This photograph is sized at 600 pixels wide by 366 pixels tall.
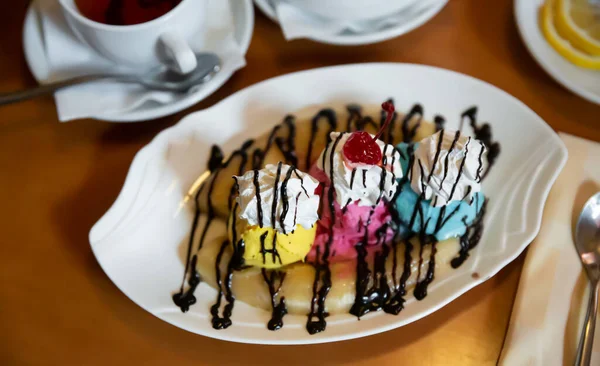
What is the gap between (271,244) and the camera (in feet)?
2.78

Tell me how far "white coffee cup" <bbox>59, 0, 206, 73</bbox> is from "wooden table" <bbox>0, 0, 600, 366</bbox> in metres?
0.16

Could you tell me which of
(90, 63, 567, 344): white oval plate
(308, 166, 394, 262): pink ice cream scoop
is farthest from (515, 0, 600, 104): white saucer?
(308, 166, 394, 262): pink ice cream scoop

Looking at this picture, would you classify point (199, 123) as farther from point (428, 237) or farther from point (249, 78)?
point (428, 237)

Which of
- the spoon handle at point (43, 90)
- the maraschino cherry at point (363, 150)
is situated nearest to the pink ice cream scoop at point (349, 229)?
the maraschino cherry at point (363, 150)

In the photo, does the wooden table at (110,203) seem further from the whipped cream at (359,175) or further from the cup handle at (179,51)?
the whipped cream at (359,175)

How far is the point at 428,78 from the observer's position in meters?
1.04

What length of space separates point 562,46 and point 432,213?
1.77 ft

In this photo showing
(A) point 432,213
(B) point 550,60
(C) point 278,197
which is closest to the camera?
(C) point 278,197

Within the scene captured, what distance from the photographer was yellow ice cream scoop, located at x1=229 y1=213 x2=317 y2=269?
2.76 feet

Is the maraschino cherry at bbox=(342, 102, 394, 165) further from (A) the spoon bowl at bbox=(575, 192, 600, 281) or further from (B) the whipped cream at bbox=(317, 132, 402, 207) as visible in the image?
(A) the spoon bowl at bbox=(575, 192, 600, 281)

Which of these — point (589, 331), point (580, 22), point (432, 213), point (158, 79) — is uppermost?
point (580, 22)

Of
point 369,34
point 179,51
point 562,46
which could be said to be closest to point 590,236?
point 562,46

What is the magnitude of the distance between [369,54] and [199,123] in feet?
1.46

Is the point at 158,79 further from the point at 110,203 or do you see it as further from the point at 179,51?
the point at 110,203
